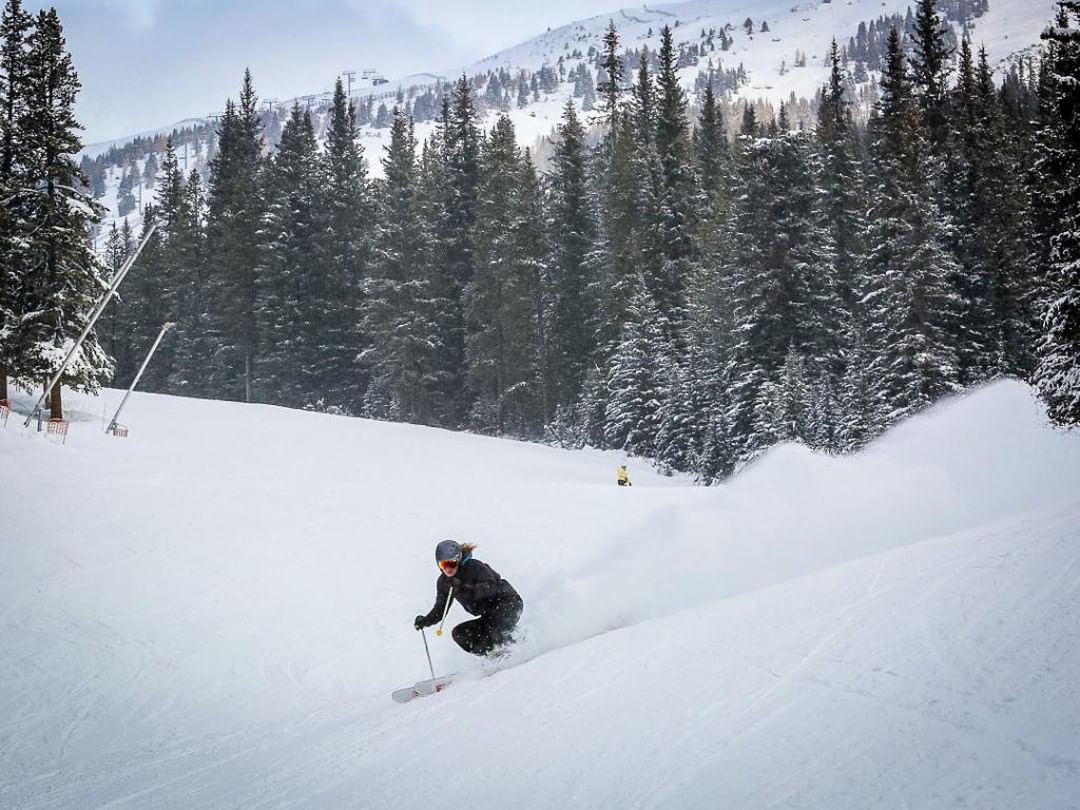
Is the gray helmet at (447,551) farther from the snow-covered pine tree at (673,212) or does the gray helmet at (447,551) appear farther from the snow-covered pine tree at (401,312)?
the snow-covered pine tree at (401,312)

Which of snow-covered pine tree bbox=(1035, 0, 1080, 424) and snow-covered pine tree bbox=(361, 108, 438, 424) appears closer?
snow-covered pine tree bbox=(1035, 0, 1080, 424)

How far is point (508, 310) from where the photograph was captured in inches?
1795

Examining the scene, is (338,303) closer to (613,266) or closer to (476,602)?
(613,266)

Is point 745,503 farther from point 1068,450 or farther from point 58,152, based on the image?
point 58,152

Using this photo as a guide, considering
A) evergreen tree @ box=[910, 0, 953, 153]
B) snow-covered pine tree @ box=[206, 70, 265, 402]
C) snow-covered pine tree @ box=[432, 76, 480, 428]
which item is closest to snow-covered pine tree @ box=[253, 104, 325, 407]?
snow-covered pine tree @ box=[206, 70, 265, 402]

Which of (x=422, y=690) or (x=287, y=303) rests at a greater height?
(x=287, y=303)

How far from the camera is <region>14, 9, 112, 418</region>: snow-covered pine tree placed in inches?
952

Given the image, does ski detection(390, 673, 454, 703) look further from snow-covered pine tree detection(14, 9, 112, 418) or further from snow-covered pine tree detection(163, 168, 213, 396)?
snow-covered pine tree detection(163, 168, 213, 396)

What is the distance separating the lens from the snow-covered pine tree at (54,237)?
24188 mm

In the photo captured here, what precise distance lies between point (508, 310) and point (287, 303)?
639 inches

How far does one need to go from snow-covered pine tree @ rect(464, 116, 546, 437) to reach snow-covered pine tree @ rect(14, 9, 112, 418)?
2331cm

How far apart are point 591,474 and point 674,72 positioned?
3172 centimetres

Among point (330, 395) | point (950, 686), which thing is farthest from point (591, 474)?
point (330, 395)

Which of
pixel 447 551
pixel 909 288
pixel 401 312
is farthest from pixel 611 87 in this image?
pixel 447 551
